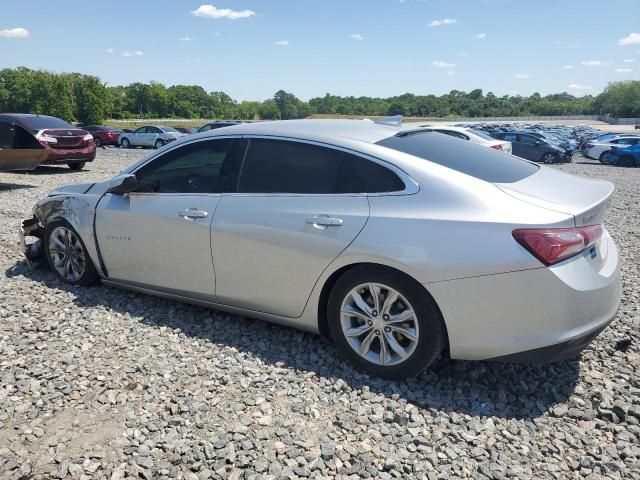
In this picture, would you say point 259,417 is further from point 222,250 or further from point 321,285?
point 222,250

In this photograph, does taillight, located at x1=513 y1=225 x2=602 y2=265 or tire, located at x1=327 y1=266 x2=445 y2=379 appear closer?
taillight, located at x1=513 y1=225 x2=602 y2=265

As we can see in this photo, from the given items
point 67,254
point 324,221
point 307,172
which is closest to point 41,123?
point 67,254

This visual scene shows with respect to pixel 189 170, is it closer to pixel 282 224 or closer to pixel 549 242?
pixel 282 224

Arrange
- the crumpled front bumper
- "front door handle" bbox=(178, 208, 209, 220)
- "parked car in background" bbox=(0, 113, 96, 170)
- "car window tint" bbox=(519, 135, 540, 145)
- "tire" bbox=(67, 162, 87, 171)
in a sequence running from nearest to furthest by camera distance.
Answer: "front door handle" bbox=(178, 208, 209, 220)
the crumpled front bumper
"parked car in background" bbox=(0, 113, 96, 170)
"tire" bbox=(67, 162, 87, 171)
"car window tint" bbox=(519, 135, 540, 145)

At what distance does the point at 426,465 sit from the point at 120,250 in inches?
117

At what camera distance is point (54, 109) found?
75500 mm

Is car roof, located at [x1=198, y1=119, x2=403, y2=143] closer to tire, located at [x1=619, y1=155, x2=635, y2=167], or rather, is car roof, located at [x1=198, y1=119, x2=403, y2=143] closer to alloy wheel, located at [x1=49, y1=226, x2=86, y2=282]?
alloy wheel, located at [x1=49, y1=226, x2=86, y2=282]

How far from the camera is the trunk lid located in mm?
2742

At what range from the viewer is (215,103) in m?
135

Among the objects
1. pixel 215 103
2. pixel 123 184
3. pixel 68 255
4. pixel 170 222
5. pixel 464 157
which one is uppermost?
pixel 215 103

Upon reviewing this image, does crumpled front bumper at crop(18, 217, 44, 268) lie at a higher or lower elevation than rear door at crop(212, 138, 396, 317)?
lower

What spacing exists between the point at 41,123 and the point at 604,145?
78.5ft

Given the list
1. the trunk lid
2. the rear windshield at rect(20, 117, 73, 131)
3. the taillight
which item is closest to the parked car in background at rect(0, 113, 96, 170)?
the rear windshield at rect(20, 117, 73, 131)

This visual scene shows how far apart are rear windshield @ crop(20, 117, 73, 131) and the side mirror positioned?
10.4 meters
